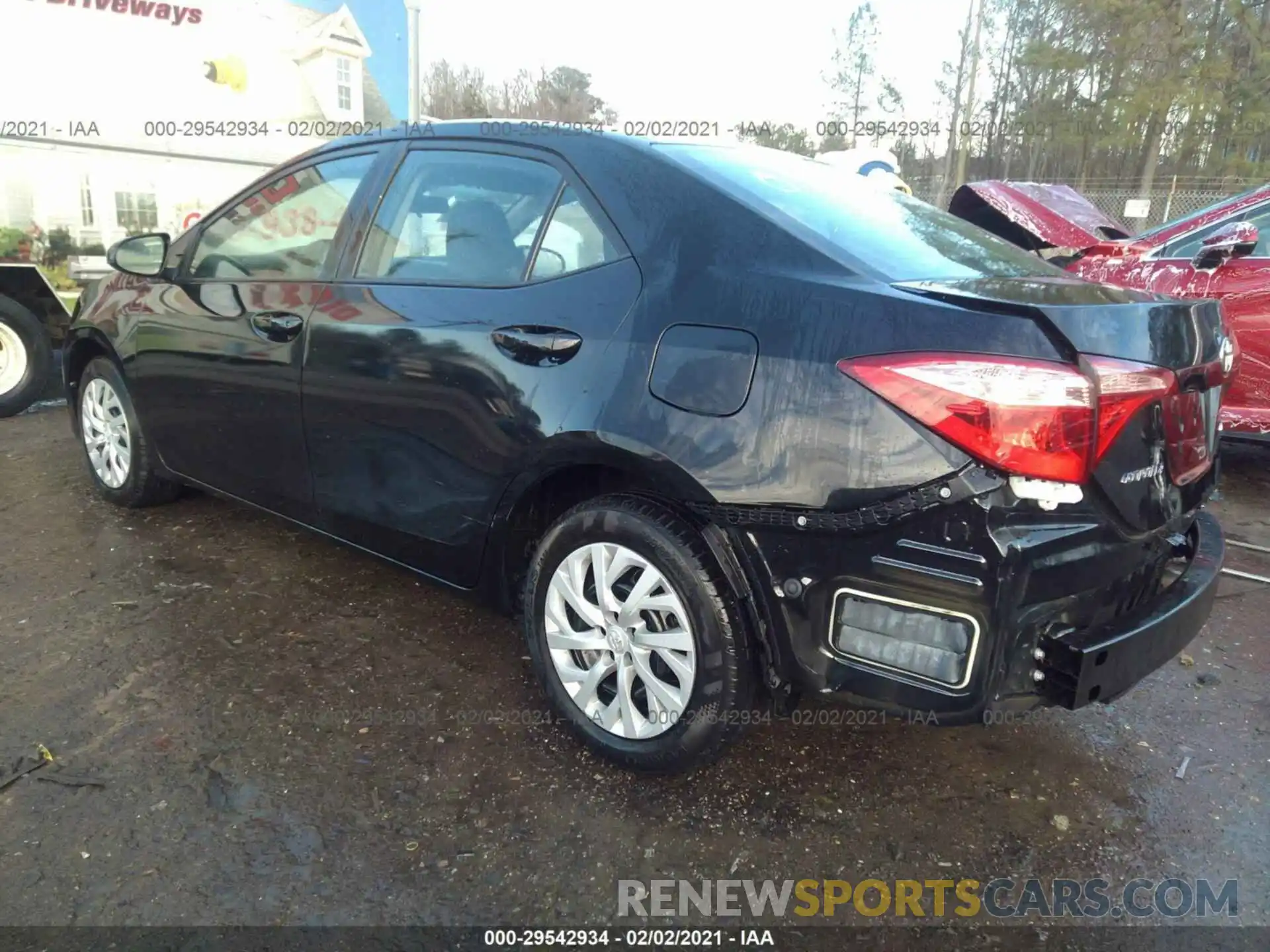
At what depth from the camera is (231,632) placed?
2.99 metres

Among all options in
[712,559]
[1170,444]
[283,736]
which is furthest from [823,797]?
[283,736]

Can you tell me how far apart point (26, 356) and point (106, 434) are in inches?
99.1

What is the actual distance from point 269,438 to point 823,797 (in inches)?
86.8

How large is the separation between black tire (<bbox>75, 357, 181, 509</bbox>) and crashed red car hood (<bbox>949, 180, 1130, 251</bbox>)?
175 inches

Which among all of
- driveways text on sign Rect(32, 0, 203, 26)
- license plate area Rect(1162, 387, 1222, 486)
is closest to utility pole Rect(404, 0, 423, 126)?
driveways text on sign Rect(32, 0, 203, 26)

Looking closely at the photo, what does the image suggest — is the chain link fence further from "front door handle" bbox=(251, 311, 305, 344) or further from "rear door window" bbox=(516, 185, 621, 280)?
"front door handle" bbox=(251, 311, 305, 344)

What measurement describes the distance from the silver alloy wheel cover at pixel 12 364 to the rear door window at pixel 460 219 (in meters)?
4.45

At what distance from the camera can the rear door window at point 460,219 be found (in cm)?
244

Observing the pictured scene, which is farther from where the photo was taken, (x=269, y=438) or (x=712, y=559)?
(x=269, y=438)

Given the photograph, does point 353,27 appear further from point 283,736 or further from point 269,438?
point 283,736

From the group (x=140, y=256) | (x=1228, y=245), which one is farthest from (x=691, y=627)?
(x=1228, y=245)

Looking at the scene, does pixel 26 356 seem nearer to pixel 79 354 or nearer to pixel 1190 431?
pixel 79 354

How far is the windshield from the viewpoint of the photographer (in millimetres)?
2086

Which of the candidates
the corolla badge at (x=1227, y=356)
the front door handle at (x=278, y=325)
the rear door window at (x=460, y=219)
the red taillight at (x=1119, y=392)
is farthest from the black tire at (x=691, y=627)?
the corolla badge at (x=1227, y=356)
